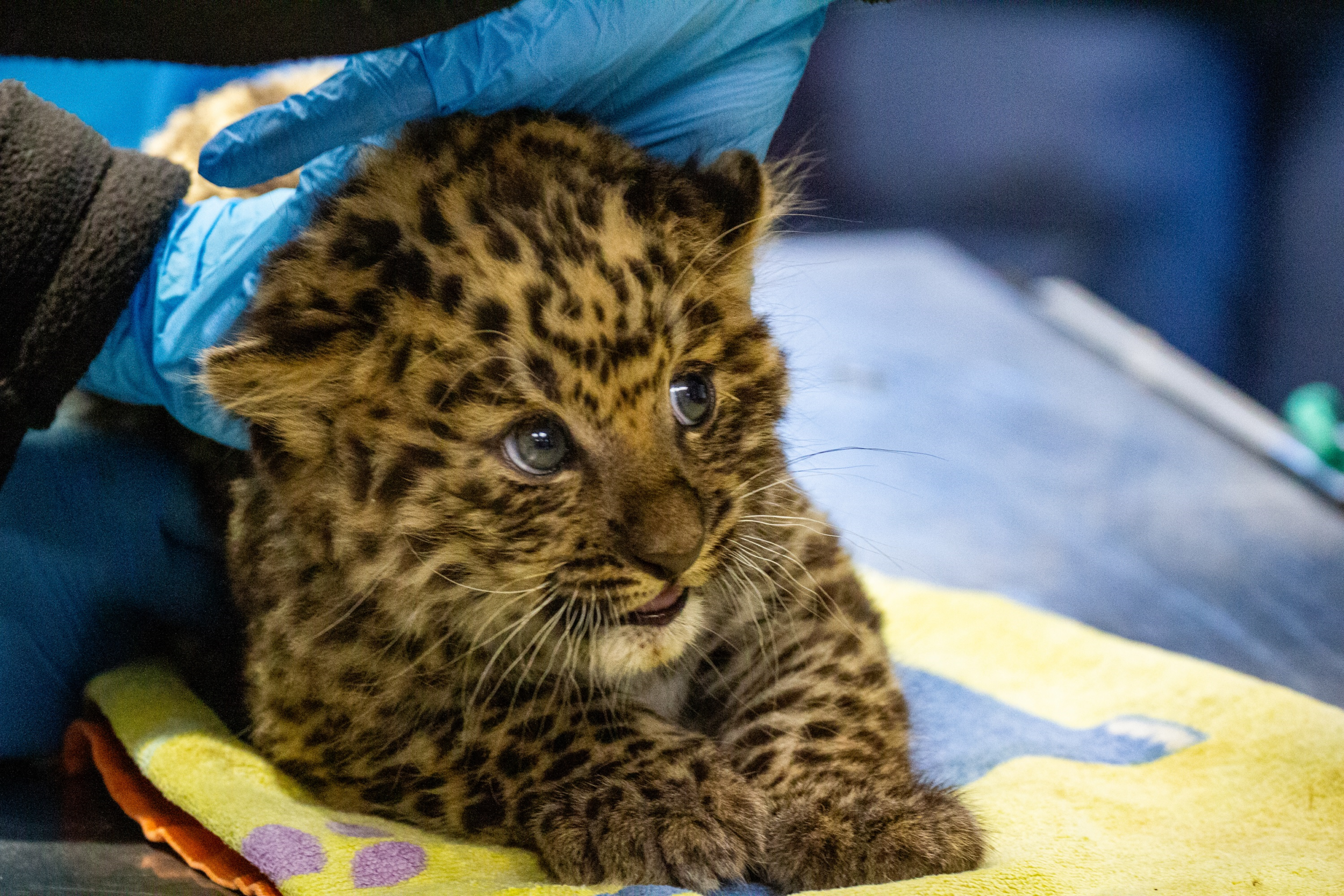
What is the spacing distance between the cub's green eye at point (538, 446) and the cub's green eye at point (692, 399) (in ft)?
0.66

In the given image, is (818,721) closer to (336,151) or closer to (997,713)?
(997,713)

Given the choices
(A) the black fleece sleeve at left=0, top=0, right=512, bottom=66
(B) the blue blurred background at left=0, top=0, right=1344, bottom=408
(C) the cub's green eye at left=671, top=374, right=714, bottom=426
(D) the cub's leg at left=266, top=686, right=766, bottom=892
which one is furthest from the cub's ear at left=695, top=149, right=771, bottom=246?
(B) the blue blurred background at left=0, top=0, right=1344, bottom=408

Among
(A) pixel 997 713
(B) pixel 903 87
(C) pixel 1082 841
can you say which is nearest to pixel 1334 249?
(B) pixel 903 87

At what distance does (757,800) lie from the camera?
6.64ft

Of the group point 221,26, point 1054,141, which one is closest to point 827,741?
point 221,26

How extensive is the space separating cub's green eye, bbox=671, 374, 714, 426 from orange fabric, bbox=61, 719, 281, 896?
39.6 inches

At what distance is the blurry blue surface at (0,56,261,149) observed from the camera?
3.73m

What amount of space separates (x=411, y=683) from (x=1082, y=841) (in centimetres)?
119

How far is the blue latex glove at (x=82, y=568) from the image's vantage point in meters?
2.60

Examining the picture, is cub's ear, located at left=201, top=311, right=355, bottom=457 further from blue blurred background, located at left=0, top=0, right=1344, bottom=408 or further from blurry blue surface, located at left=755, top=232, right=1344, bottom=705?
blue blurred background, located at left=0, top=0, right=1344, bottom=408

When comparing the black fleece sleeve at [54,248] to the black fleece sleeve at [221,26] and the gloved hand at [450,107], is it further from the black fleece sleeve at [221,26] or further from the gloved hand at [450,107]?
the black fleece sleeve at [221,26]

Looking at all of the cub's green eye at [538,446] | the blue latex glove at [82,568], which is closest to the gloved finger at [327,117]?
the cub's green eye at [538,446]

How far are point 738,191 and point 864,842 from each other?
116 centimetres

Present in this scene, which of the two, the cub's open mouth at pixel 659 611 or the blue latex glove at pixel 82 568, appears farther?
the blue latex glove at pixel 82 568
